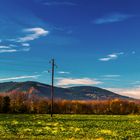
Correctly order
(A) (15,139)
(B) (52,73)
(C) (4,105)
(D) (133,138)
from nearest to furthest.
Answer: (A) (15,139) → (D) (133,138) → (B) (52,73) → (C) (4,105)

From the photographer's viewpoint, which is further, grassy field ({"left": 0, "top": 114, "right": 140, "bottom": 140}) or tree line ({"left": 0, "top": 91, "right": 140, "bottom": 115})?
tree line ({"left": 0, "top": 91, "right": 140, "bottom": 115})

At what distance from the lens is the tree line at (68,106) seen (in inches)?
4092

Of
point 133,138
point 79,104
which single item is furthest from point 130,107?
point 133,138

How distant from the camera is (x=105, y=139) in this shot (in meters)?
30.1

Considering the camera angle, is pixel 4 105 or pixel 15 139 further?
pixel 4 105

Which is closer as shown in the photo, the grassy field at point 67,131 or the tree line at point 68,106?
the grassy field at point 67,131

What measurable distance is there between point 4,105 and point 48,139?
73.7 metres

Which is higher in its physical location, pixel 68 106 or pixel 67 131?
pixel 68 106

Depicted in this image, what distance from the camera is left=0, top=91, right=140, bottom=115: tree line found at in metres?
104

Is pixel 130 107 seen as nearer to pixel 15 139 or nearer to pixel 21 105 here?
pixel 21 105

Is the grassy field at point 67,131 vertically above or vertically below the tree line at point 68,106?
below

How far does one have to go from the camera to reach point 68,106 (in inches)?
4459

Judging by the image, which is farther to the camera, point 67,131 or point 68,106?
point 68,106

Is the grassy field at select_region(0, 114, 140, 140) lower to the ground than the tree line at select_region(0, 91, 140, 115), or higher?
lower
